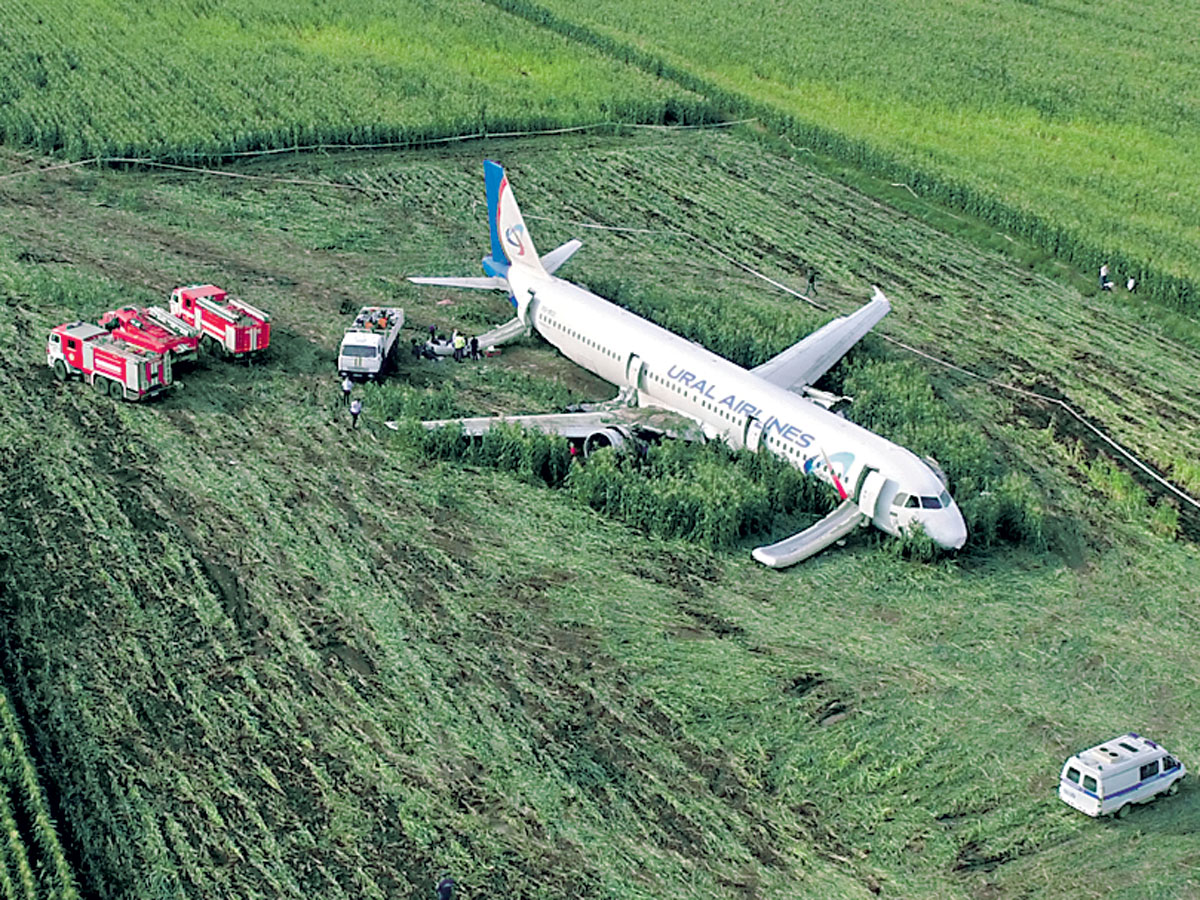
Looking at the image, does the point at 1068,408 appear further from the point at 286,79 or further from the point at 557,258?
the point at 286,79

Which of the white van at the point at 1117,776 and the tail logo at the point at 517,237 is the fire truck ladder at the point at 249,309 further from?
the white van at the point at 1117,776

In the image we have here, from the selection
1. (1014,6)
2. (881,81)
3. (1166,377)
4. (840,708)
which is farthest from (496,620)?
(1014,6)

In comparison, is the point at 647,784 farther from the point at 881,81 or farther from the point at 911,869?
the point at 881,81

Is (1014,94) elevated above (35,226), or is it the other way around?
(1014,94)

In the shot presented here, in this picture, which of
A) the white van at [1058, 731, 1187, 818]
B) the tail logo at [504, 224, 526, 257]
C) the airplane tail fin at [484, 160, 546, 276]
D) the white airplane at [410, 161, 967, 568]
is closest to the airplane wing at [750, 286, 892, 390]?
the white airplane at [410, 161, 967, 568]

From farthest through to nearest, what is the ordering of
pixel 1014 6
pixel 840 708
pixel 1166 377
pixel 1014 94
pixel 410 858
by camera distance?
pixel 1014 6 < pixel 1014 94 < pixel 1166 377 < pixel 840 708 < pixel 410 858

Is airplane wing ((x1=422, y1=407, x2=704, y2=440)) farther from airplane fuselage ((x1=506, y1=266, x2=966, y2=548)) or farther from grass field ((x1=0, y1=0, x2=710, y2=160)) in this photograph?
grass field ((x1=0, y1=0, x2=710, y2=160))
